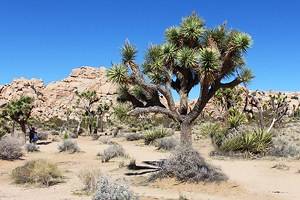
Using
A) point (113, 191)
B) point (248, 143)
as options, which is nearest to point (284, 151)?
point (248, 143)

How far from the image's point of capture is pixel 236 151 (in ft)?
72.8

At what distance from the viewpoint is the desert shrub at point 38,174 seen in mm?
14589

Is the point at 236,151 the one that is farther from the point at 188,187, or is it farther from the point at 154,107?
the point at 188,187

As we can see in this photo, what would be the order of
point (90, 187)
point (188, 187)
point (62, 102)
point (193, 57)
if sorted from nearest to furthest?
point (90, 187), point (188, 187), point (193, 57), point (62, 102)

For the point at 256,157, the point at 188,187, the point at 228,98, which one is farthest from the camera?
the point at 228,98

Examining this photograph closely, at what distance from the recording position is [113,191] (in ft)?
30.1

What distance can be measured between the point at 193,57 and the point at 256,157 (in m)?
7.94

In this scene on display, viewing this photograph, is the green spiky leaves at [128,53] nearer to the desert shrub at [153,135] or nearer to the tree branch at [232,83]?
the tree branch at [232,83]

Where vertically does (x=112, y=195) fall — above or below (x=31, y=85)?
below

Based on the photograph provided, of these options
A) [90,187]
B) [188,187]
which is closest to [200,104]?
[188,187]

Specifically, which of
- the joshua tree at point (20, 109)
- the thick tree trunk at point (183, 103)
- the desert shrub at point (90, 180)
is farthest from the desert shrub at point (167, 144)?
the desert shrub at point (90, 180)

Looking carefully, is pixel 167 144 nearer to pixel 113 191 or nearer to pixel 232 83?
pixel 232 83

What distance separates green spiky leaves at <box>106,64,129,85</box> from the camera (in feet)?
52.7

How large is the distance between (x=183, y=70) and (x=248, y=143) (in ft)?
23.1
